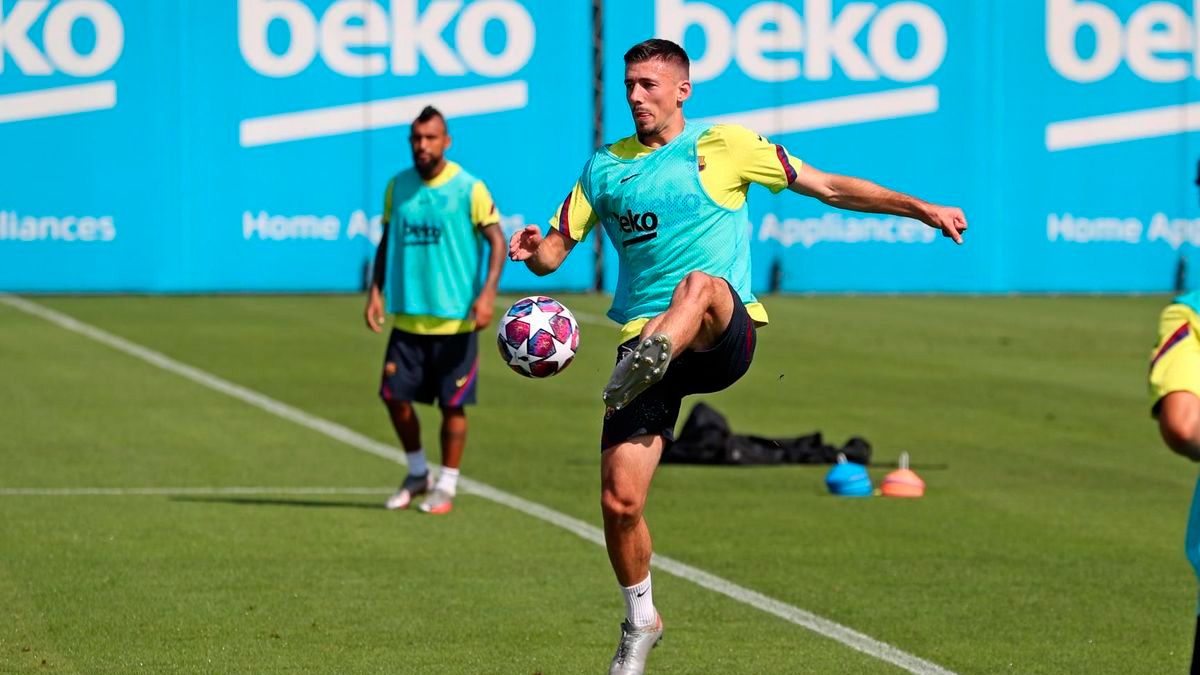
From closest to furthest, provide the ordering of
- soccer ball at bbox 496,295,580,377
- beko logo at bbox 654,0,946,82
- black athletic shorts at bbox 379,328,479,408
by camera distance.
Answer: soccer ball at bbox 496,295,580,377
black athletic shorts at bbox 379,328,479,408
beko logo at bbox 654,0,946,82

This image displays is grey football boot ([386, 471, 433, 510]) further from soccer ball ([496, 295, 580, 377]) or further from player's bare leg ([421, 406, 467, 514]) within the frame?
soccer ball ([496, 295, 580, 377])

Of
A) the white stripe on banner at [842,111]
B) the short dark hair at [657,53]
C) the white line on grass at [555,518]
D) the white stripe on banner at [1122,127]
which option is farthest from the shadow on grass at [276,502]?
the white stripe on banner at [1122,127]

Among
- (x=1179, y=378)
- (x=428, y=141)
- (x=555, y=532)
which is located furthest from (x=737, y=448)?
(x=1179, y=378)

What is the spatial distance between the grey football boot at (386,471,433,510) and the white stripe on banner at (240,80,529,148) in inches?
641

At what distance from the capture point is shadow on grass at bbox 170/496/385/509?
40.2 ft

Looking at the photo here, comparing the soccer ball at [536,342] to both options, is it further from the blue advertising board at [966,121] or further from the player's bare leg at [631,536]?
the blue advertising board at [966,121]

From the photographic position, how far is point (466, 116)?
28.6 m

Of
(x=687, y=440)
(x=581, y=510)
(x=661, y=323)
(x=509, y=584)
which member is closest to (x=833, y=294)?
(x=687, y=440)

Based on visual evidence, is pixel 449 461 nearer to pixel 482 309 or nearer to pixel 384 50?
pixel 482 309

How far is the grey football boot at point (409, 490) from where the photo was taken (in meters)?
12.2

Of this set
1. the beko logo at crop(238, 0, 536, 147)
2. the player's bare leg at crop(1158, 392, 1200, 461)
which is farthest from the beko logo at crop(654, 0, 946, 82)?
the player's bare leg at crop(1158, 392, 1200, 461)

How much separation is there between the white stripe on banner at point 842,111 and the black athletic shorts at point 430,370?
17.1 m

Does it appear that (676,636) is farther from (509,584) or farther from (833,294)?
(833,294)

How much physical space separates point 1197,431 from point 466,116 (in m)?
24.2
